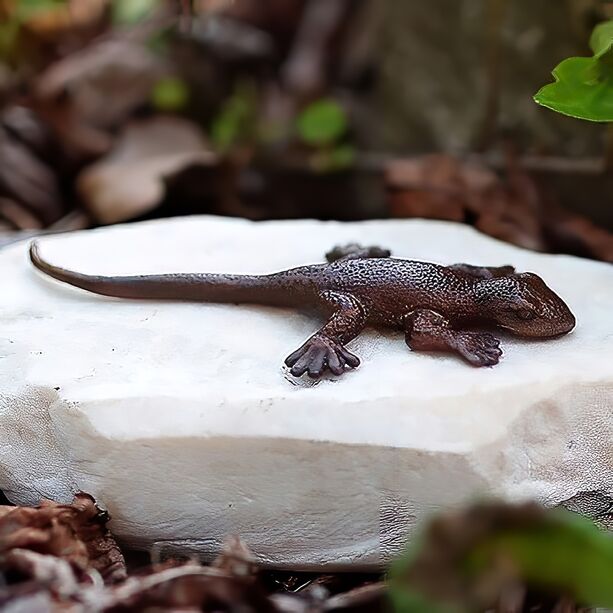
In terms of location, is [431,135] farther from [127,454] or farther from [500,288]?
[127,454]

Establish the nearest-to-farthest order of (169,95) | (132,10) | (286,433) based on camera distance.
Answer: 1. (286,433)
2. (169,95)
3. (132,10)

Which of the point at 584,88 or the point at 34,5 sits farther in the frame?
the point at 34,5

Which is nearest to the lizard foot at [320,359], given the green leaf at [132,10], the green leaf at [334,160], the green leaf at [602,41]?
the green leaf at [602,41]

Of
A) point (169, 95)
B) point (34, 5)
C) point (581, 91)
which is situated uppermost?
point (581, 91)

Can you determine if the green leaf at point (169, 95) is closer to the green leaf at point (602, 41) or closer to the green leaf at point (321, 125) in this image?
the green leaf at point (321, 125)

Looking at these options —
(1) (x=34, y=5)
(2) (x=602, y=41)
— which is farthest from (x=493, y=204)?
(1) (x=34, y=5)

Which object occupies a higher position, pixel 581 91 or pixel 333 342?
pixel 581 91

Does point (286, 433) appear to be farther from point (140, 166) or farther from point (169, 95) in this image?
point (169, 95)
